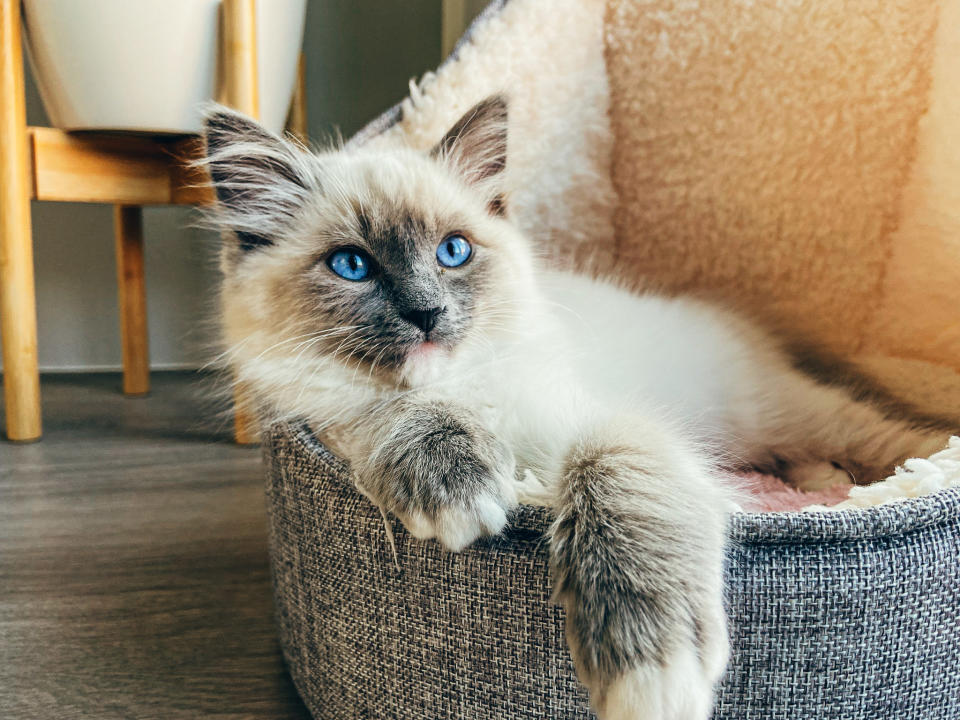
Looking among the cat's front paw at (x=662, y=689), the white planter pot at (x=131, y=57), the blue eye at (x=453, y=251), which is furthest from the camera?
the white planter pot at (x=131, y=57)

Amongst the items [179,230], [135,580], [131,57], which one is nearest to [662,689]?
[135,580]

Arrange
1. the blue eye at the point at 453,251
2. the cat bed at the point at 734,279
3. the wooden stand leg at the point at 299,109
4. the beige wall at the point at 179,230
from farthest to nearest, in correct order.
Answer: the beige wall at the point at 179,230, the wooden stand leg at the point at 299,109, the blue eye at the point at 453,251, the cat bed at the point at 734,279

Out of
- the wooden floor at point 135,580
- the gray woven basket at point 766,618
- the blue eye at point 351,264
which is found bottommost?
the wooden floor at point 135,580

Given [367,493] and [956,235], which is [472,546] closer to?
[367,493]

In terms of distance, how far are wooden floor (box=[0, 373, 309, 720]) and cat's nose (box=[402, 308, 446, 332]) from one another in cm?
60

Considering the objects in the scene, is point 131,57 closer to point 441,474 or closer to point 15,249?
point 15,249

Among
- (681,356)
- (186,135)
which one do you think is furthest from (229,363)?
(186,135)

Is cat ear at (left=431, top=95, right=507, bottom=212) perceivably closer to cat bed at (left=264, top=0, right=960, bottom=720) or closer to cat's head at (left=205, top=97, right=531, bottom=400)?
cat's head at (left=205, top=97, right=531, bottom=400)

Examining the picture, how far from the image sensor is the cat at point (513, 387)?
681 millimetres

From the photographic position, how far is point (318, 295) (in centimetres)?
104

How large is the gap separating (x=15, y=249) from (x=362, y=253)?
1.66 metres

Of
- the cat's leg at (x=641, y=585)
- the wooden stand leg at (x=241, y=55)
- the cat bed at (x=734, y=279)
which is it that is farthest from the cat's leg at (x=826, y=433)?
the wooden stand leg at (x=241, y=55)

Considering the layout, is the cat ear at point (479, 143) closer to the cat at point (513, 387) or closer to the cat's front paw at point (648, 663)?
the cat at point (513, 387)

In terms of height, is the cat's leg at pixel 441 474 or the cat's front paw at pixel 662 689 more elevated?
the cat's leg at pixel 441 474
